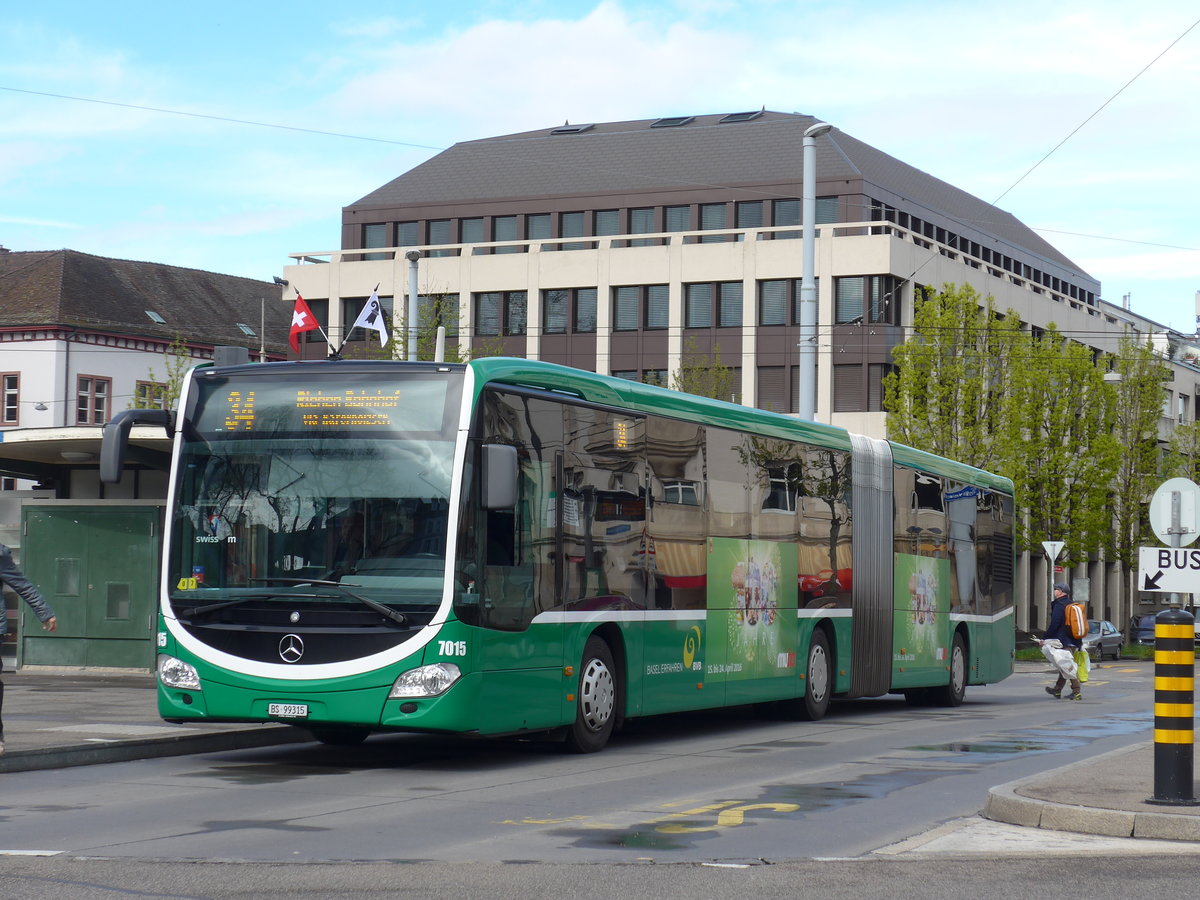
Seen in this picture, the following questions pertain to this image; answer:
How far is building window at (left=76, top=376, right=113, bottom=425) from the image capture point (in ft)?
238

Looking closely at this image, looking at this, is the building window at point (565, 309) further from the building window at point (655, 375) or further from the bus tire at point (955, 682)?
the bus tire at point (955, 682)

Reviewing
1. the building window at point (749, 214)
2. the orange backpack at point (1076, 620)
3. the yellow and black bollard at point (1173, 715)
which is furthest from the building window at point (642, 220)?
the yellow and black bollard at point (1173, 715)

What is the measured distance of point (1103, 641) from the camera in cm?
5366

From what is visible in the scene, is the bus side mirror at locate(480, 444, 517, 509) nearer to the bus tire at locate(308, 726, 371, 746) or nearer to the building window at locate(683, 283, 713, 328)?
the bus tire at locate(308, 726, 371, 746)

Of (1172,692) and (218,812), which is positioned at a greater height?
(1172,692)

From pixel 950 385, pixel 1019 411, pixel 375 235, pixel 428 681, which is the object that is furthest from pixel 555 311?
pixel 428 681

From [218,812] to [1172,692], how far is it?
568cm

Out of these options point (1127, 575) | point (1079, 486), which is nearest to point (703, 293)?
point (1079, 486)

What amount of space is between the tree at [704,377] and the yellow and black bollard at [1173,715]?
151ft

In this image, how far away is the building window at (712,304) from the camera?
63906mm

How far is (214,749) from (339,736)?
130cm

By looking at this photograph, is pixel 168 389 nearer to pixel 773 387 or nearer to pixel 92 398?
pixel 92 398

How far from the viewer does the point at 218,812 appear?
10.9 m

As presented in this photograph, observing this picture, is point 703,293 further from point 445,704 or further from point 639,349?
point 445,704
